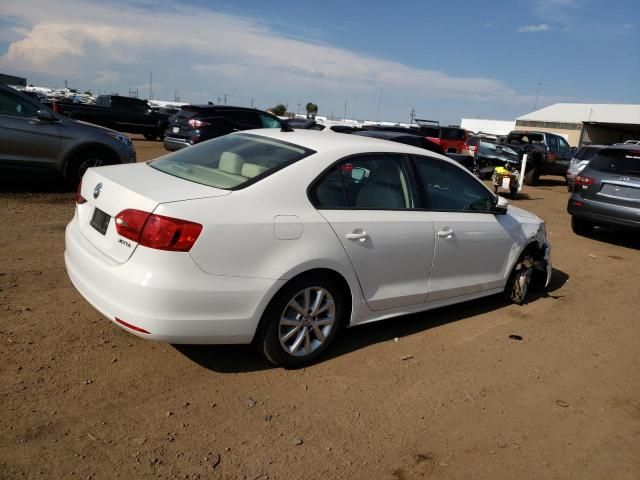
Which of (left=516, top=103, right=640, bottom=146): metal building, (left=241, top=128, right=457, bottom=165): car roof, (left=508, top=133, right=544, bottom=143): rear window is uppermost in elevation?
(left=516, top=103, right=640, bottom=146): metal building

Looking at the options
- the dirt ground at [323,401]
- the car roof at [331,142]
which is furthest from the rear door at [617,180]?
the car roof at [331,142]

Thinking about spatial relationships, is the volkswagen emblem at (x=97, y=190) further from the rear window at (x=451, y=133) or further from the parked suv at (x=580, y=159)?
the rear window at (x=451, y=133)

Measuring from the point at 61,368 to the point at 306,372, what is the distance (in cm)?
159

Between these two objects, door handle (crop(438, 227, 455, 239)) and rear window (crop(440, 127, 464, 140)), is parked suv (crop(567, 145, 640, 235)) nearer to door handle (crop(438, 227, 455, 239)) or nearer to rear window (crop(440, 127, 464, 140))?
door handle (crop(438, 227, 455, 239))

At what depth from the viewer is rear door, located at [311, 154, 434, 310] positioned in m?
3.80

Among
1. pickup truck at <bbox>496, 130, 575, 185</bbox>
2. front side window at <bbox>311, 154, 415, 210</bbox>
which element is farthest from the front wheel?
pickup truck at <bbox>496, 130, 575, 185</bbox>

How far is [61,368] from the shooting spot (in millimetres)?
3463

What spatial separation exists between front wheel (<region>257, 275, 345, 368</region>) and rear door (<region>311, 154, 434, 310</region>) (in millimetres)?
290

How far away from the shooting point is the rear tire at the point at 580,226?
10.3m

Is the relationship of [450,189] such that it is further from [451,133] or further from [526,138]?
[526,138]

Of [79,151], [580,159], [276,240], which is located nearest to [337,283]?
[276,240]

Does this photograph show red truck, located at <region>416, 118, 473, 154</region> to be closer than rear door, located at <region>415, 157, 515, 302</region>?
No

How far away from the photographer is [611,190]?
9.02m

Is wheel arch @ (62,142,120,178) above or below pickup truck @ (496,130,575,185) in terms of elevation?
below
